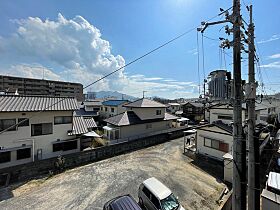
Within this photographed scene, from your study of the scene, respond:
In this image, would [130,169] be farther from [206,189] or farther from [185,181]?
[206,189]

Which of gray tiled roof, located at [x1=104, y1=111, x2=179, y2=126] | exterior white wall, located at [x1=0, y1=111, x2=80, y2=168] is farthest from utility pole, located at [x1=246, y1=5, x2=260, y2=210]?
gray tiled roof, located at [x1=104, y1=111, x2=179, y2=126]

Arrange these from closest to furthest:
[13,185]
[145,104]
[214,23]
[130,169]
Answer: [214,23], [13,185], [130,169], [145,104]

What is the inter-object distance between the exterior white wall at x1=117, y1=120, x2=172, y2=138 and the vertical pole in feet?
58.0

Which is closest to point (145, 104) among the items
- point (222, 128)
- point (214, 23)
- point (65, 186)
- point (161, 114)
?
point (161, 114)

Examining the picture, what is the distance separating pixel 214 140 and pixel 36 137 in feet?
56.9

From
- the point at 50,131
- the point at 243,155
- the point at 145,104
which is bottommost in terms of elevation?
the point at 50,131

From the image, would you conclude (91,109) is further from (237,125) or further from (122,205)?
(237,125)

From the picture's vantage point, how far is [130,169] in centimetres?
1350

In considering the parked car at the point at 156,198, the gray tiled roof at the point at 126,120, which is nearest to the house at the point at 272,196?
the parked car at the point at 156,198

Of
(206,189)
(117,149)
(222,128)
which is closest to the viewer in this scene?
(206,189)

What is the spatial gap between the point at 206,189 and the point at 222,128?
6256mm

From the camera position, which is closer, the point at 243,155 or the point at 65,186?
the point at 243,155

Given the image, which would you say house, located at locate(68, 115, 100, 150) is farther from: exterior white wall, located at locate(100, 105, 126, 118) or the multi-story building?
the multi-story building

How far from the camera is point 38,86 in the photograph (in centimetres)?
7300
